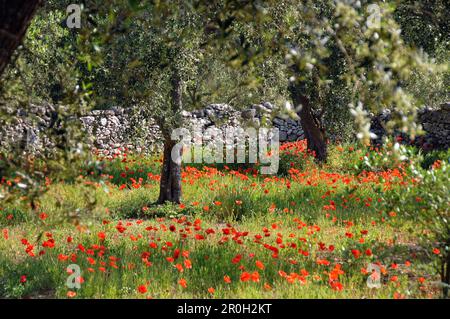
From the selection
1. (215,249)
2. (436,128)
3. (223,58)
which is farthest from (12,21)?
(436,128)

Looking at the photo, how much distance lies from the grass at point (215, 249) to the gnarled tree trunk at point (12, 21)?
47.5 inches

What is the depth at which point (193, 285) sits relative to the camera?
20.5 feet

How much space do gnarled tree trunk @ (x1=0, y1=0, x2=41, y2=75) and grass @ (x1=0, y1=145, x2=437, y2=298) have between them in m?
1.21

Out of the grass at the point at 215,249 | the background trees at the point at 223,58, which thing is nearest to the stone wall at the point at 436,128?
the background trees at the point at 223,58

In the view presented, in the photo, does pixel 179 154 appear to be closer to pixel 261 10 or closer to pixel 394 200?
pixel 394 200

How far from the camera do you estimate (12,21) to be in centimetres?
355

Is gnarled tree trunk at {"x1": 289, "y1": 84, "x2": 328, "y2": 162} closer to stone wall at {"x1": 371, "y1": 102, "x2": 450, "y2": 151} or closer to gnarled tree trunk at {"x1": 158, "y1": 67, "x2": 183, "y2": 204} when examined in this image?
stone wall at {"x1": 371, "y1": 102, "x2": 450, "y2": 151}

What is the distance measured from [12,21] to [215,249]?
457cm

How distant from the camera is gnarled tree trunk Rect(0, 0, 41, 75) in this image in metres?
3.52

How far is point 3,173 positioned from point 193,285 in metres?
2.85

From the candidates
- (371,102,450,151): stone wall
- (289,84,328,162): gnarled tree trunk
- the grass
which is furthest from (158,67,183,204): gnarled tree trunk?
(371,102,450,151): stone wall
